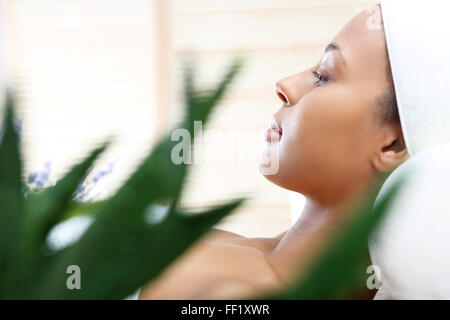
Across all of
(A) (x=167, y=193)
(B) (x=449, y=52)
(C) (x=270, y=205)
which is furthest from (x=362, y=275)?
(C) (x=270, y=205)

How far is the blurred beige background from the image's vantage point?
303cm

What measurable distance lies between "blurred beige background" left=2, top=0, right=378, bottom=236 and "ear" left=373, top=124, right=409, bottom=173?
2.09 metres

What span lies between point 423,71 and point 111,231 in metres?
0.76

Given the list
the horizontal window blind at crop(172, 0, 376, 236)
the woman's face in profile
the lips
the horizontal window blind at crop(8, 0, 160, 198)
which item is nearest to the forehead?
the woman's face in profile

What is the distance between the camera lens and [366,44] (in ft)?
2.91

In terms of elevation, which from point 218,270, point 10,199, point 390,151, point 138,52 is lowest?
point 218,270

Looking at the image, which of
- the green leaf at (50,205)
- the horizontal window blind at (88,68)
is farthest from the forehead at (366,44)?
the horizontal window blind at (88,68)

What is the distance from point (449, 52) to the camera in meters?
0.82

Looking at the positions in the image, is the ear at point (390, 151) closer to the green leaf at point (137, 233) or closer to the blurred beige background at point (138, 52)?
the green leaf at point (137, 233)

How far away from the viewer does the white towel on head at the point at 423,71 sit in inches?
32.2

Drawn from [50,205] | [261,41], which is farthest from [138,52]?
[50,205]

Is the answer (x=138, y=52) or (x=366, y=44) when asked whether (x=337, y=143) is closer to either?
(x=366, y=44)

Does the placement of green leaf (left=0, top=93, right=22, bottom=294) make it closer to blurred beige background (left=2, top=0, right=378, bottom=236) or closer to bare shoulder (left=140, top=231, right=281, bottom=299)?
bare shoulder (left=140, top=231, right=281, bottom=299)
